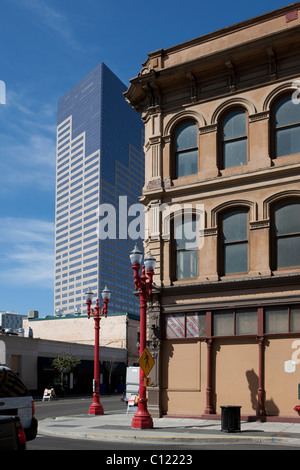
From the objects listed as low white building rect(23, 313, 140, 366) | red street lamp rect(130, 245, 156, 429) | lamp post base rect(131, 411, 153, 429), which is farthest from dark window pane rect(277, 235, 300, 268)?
low white building rect(23, 313, 140, 366)

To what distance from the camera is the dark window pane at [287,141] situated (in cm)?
2338

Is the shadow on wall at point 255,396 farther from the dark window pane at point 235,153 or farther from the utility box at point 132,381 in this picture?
the utility box at point 132,381

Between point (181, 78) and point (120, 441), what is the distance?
634 inches

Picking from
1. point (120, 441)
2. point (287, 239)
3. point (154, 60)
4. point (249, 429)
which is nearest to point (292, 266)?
point (287, 239)

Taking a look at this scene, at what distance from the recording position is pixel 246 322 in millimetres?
23188

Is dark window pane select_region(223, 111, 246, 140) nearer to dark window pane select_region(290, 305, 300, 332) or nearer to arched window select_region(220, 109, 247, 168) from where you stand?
arched window select_region(220, 109, 247, 168)

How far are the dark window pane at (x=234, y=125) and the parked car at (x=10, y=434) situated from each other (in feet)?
63.6

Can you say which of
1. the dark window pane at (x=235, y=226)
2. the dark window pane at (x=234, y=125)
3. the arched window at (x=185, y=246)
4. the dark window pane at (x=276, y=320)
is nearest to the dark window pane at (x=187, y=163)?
the dark window pane at (x=234, y=125)

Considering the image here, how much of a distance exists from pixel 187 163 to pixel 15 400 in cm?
1637

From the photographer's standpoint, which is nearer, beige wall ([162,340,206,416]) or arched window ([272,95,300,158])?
arched window ([272,95,300,158])

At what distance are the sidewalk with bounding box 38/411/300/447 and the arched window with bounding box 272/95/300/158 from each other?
34.8 feet

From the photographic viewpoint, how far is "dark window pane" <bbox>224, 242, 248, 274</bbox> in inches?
939

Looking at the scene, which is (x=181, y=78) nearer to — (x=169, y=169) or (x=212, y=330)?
(x=169, y=169)
